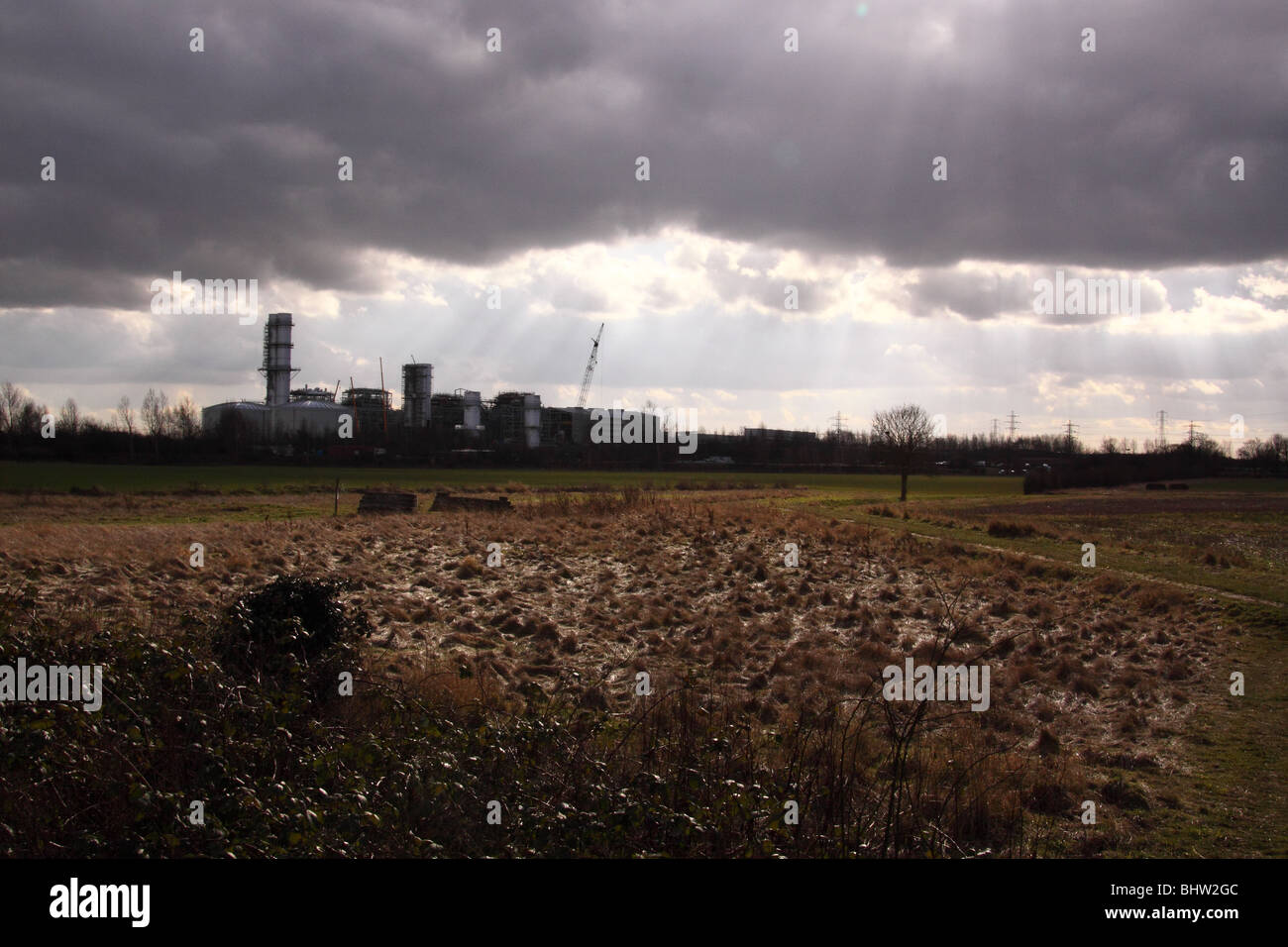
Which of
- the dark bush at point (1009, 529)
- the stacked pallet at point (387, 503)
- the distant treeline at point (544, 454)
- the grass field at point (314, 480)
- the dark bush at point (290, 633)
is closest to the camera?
the dark bush at point (290, 633)

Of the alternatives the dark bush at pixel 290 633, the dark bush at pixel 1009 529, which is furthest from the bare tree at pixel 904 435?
the dark bush at pixel 290 633

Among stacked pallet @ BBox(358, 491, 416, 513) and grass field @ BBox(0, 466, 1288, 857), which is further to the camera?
stacked pallet @ BBox(358, 491, 416, 513)

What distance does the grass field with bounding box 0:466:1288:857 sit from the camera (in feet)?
27.8

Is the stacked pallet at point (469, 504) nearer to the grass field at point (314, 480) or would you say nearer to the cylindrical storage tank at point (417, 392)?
the grass field at point (314, 480)

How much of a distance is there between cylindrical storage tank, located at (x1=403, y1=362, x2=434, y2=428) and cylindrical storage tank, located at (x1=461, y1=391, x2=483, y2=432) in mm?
6220

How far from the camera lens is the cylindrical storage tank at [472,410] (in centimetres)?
15000

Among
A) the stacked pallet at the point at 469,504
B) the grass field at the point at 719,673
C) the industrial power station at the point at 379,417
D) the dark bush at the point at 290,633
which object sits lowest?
the grass field at the point at 719,673

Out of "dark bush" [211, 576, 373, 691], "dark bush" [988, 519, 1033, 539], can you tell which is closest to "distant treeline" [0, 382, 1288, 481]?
"dark bush" [988, 519, 1033, 539]

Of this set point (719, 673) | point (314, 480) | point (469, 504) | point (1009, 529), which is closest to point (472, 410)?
point (314, 480)

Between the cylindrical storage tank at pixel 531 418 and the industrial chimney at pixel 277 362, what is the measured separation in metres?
38.2

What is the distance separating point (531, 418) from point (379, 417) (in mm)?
26063

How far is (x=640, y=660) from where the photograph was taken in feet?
62.6

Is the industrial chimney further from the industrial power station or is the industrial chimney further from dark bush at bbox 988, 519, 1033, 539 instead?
dark bush at bbox 988, 519, 1033, 539
